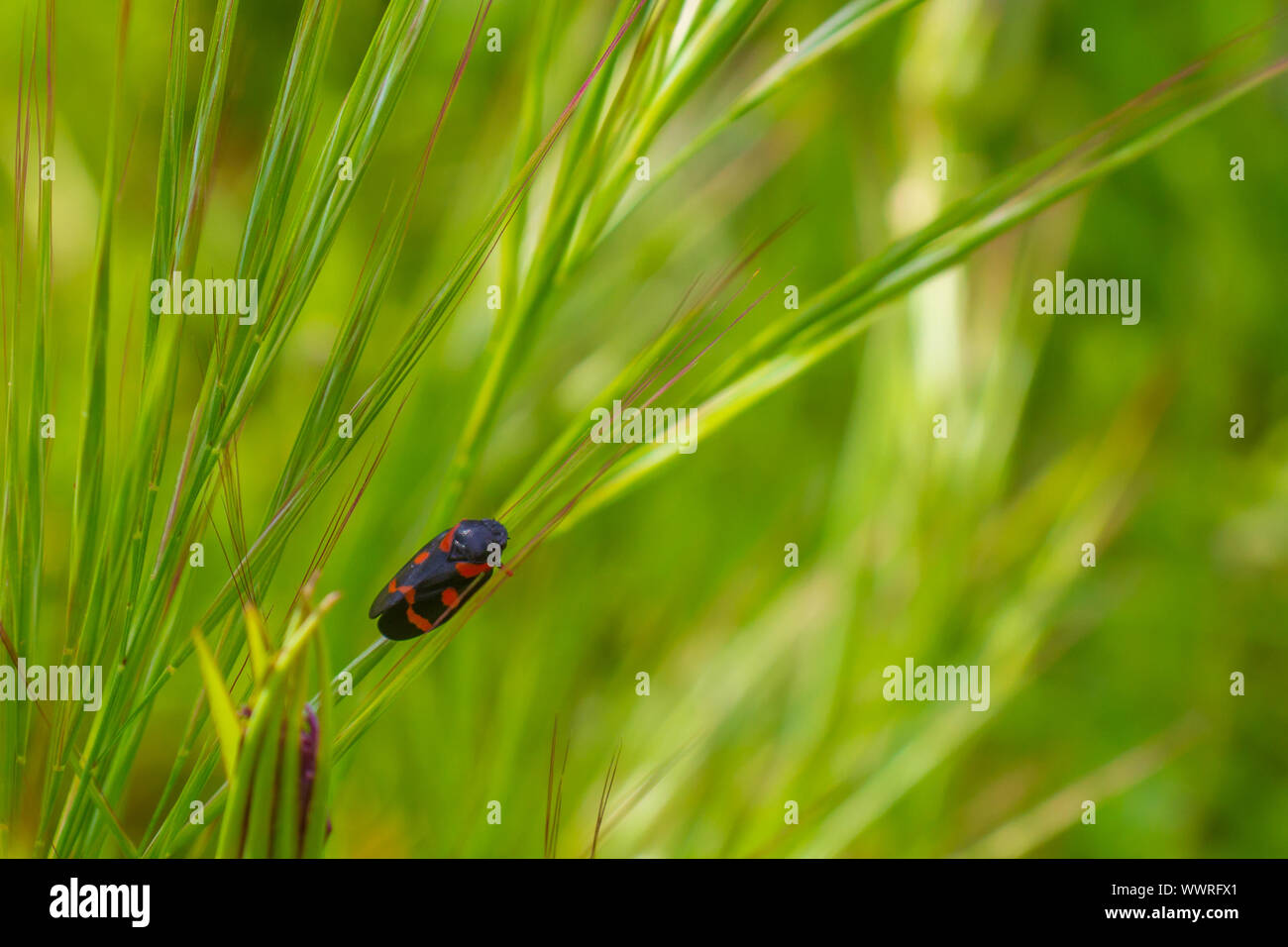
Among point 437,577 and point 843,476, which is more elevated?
point 843,476

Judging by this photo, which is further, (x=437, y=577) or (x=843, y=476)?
(x=843, y=476)

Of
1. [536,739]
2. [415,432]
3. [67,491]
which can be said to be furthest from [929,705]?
[67,491]

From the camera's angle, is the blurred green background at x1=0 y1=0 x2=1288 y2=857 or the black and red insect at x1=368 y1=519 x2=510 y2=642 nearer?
the black and red insect at x1=368 y1=519 x2=510 y2=642

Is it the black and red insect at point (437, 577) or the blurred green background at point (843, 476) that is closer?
the black and red insect at point (437, 577)

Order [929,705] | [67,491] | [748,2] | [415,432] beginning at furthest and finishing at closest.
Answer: [67,491]
[929,705]
[415,432]
[748,2]
